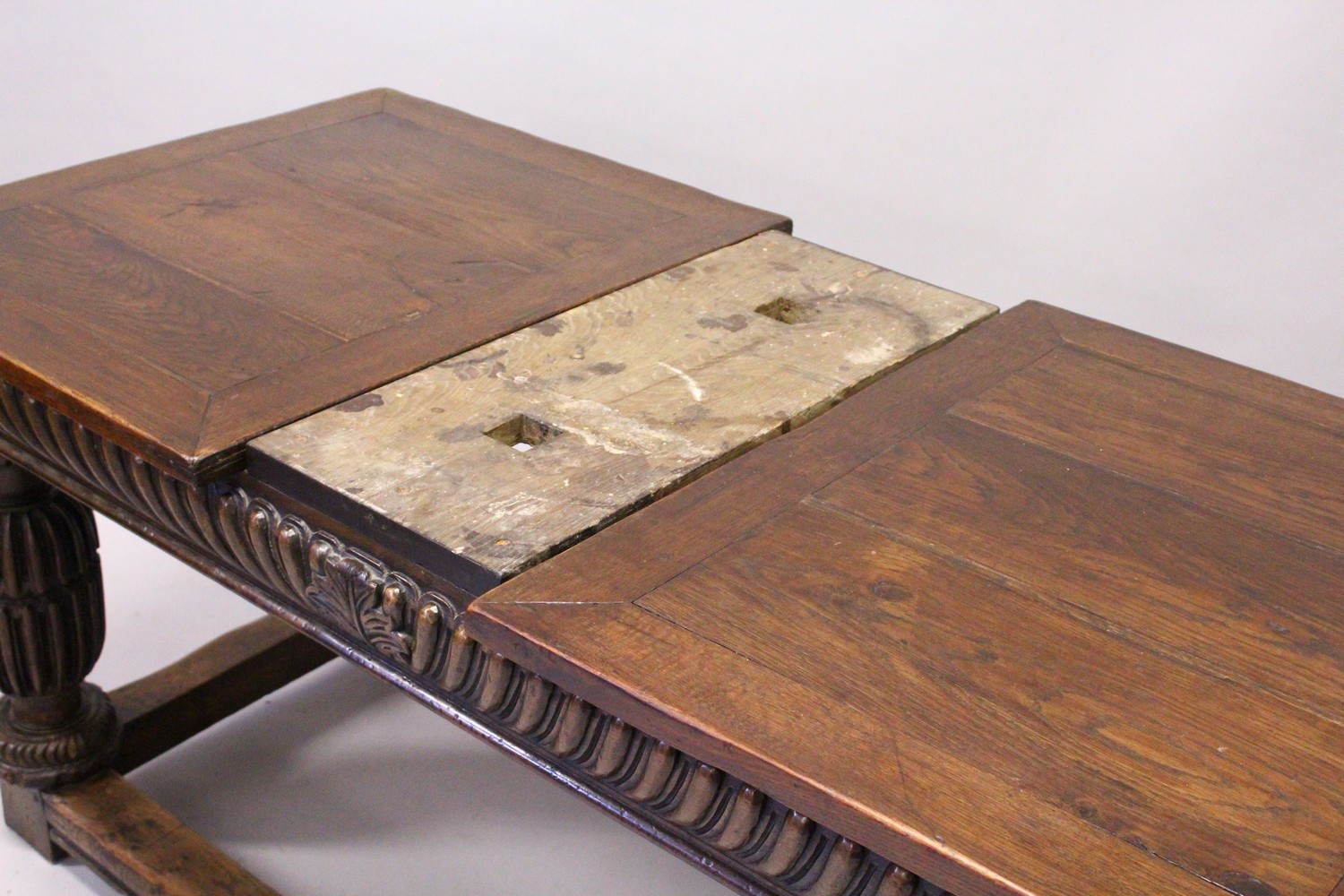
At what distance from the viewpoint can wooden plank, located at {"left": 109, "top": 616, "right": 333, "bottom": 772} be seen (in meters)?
2.22

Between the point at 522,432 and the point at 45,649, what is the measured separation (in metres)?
0.87

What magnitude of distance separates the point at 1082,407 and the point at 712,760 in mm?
698

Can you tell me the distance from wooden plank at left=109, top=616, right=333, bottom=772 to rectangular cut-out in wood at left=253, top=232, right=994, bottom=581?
771mm

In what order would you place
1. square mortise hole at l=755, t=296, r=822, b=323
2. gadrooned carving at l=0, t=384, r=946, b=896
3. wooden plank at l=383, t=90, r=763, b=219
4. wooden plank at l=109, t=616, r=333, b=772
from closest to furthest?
1. gadrooned carving at l=0, t=384, r=946, b=896
2. square mortise hole at l=755, t=296, r=822, b=323
3. wooden plank at l=383, t=90, r=763, b=219
4. wooden plank at l=109, t=616, r=333, b=772

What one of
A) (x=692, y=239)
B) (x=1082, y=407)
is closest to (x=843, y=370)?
(x=1082, y=407)

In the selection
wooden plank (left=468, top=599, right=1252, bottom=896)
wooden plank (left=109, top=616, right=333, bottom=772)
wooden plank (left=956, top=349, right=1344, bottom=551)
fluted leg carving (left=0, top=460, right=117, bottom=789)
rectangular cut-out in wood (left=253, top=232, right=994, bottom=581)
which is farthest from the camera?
wooden plank (left=109, top=616, right=333, bottom=772)

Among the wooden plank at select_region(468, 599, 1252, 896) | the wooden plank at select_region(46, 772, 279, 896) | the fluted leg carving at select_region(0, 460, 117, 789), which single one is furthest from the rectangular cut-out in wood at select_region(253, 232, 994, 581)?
the wooden plank at select_region(46, 772, 279, 896)

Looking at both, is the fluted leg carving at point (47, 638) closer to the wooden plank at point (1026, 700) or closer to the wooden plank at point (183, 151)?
the wooden plank at point (183, 151)

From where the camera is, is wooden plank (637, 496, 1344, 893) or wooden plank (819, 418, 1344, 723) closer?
wooden plank (637, 496, 1344, 893)

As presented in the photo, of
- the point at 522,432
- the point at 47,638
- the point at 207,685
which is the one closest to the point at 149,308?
the point at 522,432

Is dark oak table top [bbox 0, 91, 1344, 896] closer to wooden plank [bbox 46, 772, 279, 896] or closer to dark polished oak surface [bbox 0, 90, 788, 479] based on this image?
dark polished oak surface [bbox 0, 90, 788, 479]

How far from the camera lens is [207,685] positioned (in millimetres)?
2295

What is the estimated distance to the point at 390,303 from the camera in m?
1.70

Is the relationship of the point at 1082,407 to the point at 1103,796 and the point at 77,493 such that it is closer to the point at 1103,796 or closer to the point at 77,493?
the point at 1103,796
